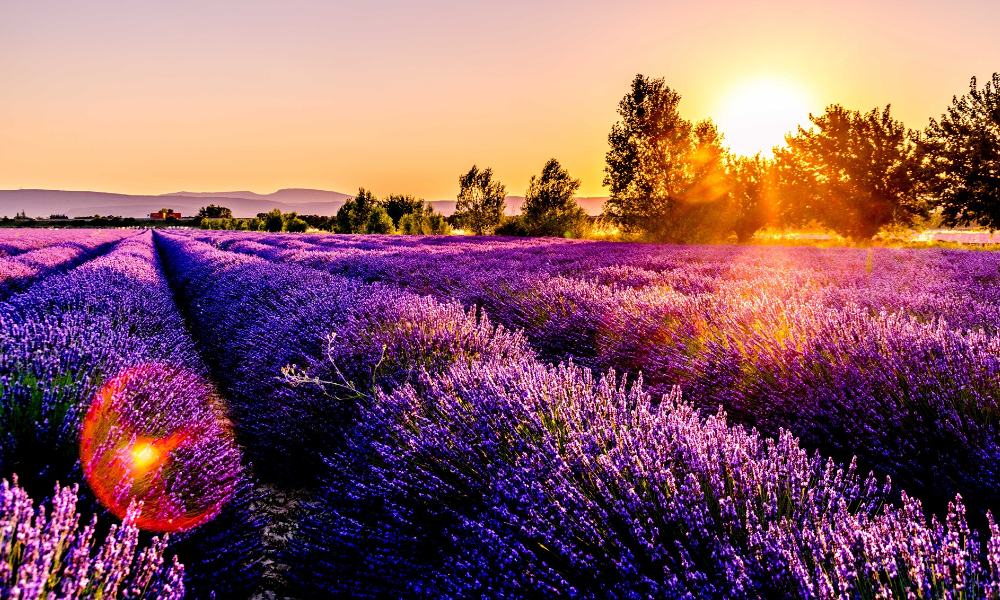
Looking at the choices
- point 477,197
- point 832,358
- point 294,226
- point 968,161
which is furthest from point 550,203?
point 832,358

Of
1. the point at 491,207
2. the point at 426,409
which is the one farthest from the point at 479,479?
the point at 491,207

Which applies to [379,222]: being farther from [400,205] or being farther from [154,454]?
[154,454]

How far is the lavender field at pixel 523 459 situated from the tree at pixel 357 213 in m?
46.9

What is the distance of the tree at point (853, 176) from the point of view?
20.8 metres

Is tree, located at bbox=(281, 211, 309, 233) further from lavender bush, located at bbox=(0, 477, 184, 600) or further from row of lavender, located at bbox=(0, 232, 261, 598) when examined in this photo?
lavender bush, located at bbox=(0, 477, 184, 600)

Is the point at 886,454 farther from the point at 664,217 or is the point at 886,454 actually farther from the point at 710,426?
the point at 664,217

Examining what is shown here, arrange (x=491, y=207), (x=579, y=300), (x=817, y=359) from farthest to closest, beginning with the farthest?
(x=491, y=207) < (x=579, y=300) < (x=817, y=359)

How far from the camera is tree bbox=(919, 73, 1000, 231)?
16.2m

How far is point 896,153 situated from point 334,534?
2829cm

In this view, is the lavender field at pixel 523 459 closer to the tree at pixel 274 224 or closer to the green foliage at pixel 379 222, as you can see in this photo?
the green foliage at pixel 379 222

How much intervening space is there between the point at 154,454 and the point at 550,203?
109 feet

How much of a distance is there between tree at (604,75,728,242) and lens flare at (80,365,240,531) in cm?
2150

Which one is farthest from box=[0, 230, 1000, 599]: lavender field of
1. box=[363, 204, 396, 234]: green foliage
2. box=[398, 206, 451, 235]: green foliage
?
box=[363, 204, 396, 234]: green foliage

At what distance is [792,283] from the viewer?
3820mm
